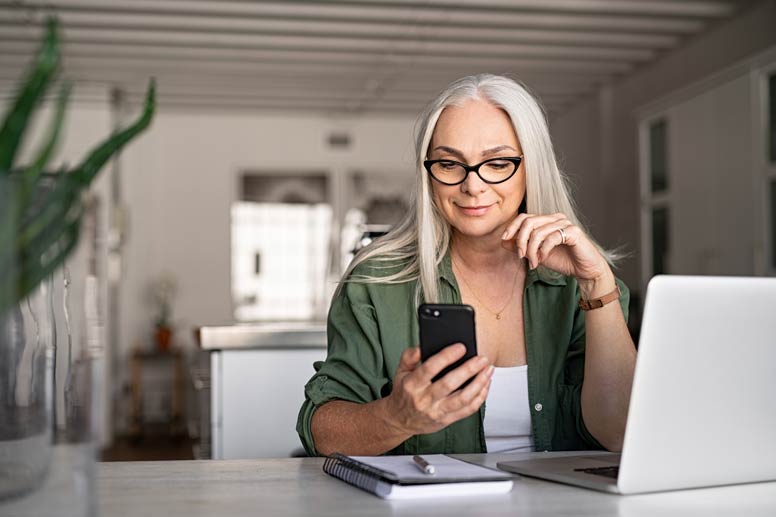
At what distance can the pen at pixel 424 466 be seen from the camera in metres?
1.24

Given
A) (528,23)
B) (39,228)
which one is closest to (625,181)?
(528,23)

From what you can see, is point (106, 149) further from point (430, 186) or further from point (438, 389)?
point (430, 186)

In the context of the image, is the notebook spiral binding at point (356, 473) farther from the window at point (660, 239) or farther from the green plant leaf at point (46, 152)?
the window at point (660, 239)

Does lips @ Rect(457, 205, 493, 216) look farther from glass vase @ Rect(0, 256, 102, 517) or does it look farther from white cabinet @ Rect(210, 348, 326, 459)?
white cabinet @ Rect(210, 348, 326, 459)

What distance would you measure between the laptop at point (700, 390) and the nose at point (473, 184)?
0.72 metres

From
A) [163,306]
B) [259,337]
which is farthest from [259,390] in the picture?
[163,306]

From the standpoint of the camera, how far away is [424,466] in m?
1.27

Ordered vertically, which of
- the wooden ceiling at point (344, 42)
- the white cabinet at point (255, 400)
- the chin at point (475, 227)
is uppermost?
the wooden ceiling at point (344, 42)

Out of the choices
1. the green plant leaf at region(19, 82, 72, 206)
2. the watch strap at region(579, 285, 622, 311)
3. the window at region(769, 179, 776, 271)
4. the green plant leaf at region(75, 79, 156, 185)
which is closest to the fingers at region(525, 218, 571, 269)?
the watch strap at region(579, 285, 622, 311)

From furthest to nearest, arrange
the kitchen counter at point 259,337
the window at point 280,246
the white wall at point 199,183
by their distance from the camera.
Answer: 1. the window at point 280,246
2. the white wall at point 199,183
3. the kitchen counter at point 259,337

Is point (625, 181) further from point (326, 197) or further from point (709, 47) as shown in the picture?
point (326, 197)

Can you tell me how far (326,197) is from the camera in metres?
9.78

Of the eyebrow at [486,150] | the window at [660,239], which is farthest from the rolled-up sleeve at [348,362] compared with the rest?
the window at [660,239]

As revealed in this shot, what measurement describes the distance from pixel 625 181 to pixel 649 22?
6.44 ft
